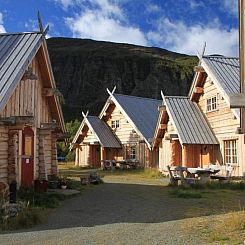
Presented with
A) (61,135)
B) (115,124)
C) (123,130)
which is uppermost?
(115,124)

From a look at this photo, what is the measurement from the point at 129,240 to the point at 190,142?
1340cm

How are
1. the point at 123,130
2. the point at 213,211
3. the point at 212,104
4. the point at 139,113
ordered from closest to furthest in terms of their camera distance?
the point at 213,211 → the point at 212,104 → the point at 123,130 → the point at 139,113

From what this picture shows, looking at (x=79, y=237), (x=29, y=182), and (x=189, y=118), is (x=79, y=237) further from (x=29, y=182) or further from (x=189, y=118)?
(x=189, y=118)

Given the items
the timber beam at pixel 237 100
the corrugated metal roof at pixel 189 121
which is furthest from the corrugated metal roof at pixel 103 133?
the timber beam at pixel 237 100

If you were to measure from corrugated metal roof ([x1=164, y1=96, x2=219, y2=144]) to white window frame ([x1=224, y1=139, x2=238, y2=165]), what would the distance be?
648 mm

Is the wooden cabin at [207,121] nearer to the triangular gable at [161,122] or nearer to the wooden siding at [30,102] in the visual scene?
the triangular gable at [161,122]

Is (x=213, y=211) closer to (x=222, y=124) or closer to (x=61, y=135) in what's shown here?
(x=61, y=135)

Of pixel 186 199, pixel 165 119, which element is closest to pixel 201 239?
pixel 186 199

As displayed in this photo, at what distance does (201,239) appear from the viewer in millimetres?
7457

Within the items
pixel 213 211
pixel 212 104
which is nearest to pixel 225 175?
pixel 212 104

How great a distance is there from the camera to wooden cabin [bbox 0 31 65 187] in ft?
42.4

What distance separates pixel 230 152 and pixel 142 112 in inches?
588

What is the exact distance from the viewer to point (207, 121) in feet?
73.6

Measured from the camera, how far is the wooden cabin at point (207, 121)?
65.3ft
